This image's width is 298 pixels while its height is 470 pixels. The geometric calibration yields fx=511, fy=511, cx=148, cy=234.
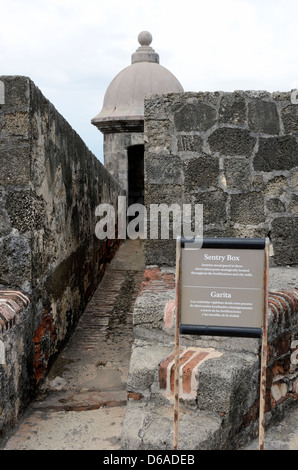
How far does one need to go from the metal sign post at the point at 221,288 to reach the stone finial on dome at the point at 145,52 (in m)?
10.4

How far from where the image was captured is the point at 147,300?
3.09 m

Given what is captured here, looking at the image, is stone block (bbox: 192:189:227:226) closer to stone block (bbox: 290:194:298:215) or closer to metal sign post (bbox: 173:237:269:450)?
stone block (bbox: 290:194:298:215)

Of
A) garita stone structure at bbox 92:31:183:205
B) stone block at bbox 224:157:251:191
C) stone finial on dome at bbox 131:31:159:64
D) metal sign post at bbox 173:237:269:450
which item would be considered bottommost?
metal sign post at bbox 173:237:269:450

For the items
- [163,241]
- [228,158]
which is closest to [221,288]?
[163,241]

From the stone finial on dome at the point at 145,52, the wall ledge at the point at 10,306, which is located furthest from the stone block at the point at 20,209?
the stone finial on dome at the point at 145,52

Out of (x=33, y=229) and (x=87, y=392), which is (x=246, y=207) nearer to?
(x=33, y=229)

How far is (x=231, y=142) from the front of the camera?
3.94m

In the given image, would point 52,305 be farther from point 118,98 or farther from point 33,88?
point 118,98

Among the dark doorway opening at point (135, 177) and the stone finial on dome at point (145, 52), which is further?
the dark doorway opening at point (135, 177)

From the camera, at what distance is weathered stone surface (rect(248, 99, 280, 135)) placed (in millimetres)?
3916

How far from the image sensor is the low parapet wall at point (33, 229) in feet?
10.3

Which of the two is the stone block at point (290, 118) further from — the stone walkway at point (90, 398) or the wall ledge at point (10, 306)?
the wall ledge at point (10, 306)

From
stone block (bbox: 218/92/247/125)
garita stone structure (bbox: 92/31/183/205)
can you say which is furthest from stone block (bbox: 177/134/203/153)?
garita stone structure (bbox: 92/31/183/205)

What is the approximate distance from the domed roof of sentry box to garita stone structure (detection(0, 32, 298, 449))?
543 centimetres
